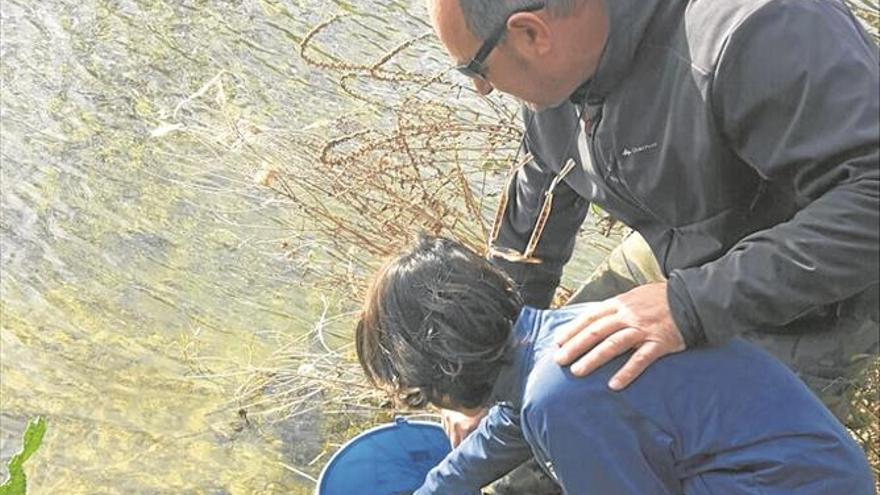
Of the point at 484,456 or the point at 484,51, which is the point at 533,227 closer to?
the point at 484,456

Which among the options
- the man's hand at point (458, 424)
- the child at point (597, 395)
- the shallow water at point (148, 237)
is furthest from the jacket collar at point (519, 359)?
the shallow water at point (148, 237)

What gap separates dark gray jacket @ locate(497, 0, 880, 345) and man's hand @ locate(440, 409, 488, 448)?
0.60m

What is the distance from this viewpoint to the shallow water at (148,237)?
3428 mm

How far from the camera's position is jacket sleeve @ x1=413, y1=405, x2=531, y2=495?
7.72 ft

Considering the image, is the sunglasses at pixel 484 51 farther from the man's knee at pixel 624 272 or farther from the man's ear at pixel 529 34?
the man's knee at pixel 624 272

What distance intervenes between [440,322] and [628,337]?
306mm

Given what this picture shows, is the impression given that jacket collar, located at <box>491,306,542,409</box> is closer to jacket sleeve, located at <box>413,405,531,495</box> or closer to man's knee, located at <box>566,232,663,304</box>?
jacket sleeve, located at <box>413,405,531,495</box>

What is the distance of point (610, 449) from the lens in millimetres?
1990

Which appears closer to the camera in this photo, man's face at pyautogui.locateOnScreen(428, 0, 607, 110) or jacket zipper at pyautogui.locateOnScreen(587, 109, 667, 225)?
man's face at pyautogui.locateOnScreen(428, 0, 607, 110)

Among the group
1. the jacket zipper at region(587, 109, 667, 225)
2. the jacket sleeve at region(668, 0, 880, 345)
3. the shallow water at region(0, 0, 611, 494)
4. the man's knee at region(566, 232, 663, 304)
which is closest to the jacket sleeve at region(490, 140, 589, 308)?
the man's knee at region(566, 232, 663, 304)

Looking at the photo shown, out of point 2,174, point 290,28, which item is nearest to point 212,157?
point 2,174

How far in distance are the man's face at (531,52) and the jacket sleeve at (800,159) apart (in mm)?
242

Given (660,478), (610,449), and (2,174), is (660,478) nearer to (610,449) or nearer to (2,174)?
(610,449)

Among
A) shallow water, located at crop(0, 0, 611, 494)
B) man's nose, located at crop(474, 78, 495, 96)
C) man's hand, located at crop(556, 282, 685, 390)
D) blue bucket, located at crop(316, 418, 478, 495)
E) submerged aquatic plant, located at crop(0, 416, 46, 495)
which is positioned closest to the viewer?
man's hand, located at crop(556, 282, 685, 390)
